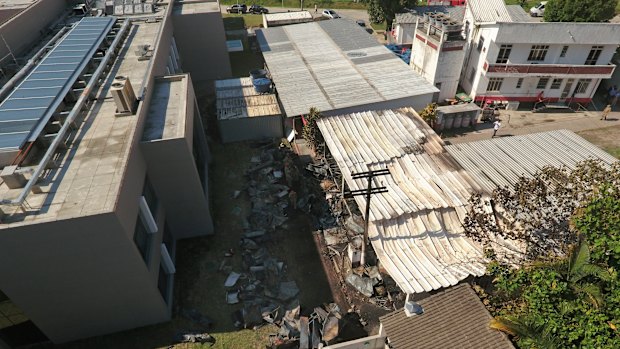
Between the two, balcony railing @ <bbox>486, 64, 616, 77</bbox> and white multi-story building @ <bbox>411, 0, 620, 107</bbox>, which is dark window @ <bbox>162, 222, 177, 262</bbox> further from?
balcony railing @ <bbox>486, 64, 616, 77</bbox>

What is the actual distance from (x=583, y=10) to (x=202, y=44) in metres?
42.7

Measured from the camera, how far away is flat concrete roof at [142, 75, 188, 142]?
62.7 feet

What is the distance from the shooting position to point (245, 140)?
3159 centimetres

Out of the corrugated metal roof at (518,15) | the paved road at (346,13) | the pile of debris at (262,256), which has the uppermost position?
the corrugated metal roof at (518,15)

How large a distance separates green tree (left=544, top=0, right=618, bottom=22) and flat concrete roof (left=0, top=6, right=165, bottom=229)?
1820 inches

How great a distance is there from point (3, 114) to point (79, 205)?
8.32 m

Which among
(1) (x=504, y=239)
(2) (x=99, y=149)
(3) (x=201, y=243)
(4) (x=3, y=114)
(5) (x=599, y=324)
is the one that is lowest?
(3) (x=201, y=243)

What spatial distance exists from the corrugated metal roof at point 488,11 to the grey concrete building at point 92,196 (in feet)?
98.7

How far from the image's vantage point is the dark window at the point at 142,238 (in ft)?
52.3

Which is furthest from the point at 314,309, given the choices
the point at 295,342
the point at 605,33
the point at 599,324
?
the point at 605,33

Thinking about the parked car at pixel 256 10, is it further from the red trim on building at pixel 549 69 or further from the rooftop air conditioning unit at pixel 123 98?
the rooftop air conditioning unit at pixel 123 98

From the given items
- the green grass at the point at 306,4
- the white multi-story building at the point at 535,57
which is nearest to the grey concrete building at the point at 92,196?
the white multi-story building at the point at 535,57

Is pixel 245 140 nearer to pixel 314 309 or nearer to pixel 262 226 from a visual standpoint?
pixel 262 226

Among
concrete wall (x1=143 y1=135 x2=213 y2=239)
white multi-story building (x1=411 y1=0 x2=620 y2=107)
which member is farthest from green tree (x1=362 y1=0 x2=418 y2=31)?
concrete wall (x1=143 y1=135 x2=213 y2=239)
